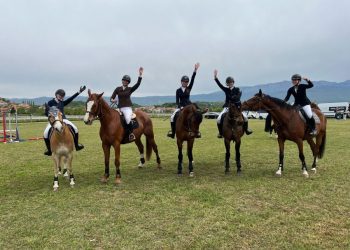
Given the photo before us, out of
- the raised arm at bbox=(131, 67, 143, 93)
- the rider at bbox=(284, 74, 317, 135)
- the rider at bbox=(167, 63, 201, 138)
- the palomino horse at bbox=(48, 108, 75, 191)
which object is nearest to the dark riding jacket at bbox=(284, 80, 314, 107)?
the rider at bbox=(284, 74, 317, 135)

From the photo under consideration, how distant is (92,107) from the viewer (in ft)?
28.2

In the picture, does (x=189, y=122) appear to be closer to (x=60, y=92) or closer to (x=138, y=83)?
(x=138, y=83)

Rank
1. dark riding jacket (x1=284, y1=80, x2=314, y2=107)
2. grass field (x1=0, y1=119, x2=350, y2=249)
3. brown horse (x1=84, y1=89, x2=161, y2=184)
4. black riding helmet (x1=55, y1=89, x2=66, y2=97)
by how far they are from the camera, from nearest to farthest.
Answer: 1. grass field (x1=0, y1=119, x2=350, y2=249)
2. brown horse (x1=84, y1=89, x2=161, y2=184)
3. black riding helmet (x1=55, y1=89, x2=66, y2=97)
4. dark riding jacket (x1=284, y1=80, x2=314, y2=107)

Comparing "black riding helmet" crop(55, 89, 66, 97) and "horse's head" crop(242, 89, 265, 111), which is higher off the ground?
"black riding helmet" crop(55, 89, 66, 97)

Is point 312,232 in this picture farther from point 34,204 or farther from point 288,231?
point 34,204

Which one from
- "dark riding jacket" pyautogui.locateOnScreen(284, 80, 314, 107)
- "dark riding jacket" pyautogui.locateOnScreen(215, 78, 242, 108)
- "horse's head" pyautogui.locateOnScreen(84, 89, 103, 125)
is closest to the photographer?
"horse's head" pyautogui.locateOnScreen(84, 89, 103, 125)

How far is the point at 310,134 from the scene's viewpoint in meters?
10.4

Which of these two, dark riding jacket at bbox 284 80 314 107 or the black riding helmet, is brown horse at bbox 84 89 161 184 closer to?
the black riding helmet

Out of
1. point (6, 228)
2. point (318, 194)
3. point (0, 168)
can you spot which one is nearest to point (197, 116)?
point (318, 194)

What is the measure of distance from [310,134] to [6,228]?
8832mm

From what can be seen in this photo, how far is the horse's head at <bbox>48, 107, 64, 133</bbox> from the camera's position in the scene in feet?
26.6

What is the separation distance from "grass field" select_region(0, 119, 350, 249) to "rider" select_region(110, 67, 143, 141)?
1.63 metres

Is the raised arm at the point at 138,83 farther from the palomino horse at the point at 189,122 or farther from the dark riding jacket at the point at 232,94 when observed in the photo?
the dark riding jacket at the point at 232,94

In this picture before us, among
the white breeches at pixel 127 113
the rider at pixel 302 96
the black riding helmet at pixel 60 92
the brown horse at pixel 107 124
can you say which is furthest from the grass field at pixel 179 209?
the black riding helmet at pixel 60 92
